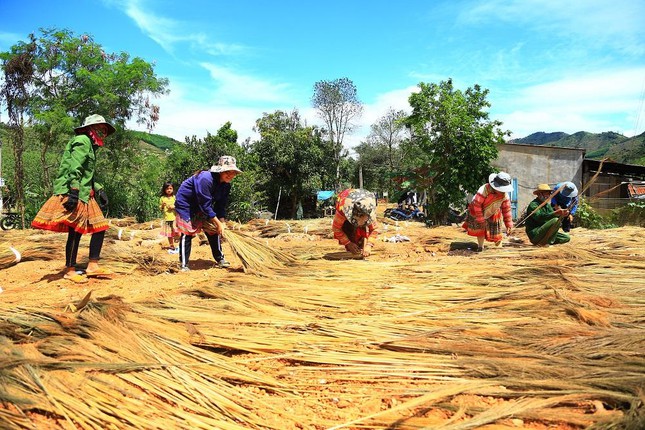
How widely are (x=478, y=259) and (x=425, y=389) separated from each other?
2.92 meters

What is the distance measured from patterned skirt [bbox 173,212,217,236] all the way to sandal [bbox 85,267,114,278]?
0.81 meters

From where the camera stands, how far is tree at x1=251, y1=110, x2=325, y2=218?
18.4 meters

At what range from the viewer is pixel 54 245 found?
5668 mm

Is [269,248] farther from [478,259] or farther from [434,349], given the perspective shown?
[434,349]

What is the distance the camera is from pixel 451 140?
36.7 ft

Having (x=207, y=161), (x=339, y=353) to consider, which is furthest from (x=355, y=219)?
(x=207, y=161)

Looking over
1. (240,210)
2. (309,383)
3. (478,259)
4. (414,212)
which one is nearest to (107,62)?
(240,210)

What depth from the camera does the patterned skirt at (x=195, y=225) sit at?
468 cm

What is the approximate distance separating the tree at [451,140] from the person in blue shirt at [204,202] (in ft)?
25.6

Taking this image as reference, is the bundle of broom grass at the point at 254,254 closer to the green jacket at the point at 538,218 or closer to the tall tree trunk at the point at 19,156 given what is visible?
the green jacket at the point at 538,218

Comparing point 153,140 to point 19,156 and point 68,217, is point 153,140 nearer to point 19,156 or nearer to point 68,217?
point 19,156

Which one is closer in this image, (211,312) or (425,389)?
(425,389)

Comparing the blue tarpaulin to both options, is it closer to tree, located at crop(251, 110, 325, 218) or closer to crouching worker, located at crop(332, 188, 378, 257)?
tree, located at crop(251, 110, 325, 218)

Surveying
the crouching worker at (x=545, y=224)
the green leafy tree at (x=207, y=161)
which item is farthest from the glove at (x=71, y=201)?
the green leafy tree at (x=207, y=161)
